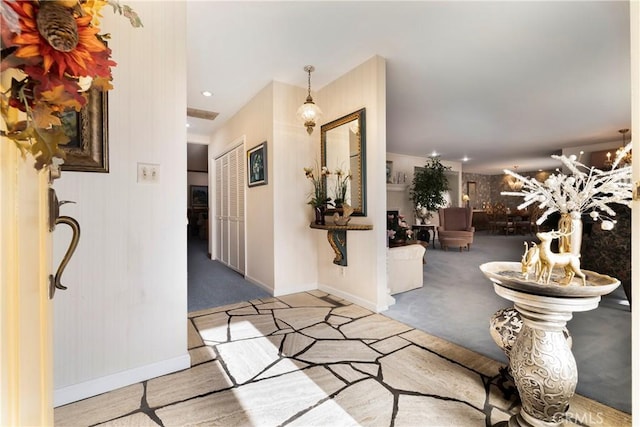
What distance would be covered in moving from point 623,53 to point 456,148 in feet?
15.1

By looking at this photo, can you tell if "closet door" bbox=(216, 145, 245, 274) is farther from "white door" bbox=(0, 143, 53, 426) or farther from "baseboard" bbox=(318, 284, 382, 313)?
"white door" bbox=(0, 143, 53, 426)

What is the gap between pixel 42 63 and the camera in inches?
16.8

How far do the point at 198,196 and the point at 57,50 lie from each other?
11.1 metres

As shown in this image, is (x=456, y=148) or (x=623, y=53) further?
(x=456, y=148)

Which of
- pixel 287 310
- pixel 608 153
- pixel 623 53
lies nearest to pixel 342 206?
pixel 287 310

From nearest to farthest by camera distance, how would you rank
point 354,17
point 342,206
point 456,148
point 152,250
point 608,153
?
1. point 152,250
2. point 354,17
3. point 342,206
4. point 608,153
5. point 456,148

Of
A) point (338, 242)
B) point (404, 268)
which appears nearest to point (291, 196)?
point (338, 242)

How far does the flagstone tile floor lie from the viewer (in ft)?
4.54

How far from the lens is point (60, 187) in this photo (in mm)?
1496

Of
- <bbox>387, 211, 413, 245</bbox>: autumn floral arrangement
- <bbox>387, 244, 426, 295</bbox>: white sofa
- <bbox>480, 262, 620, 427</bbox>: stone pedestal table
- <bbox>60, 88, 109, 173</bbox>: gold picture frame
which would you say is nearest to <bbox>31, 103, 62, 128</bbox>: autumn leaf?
<bbox>60, 88, 109, 173</bbox>: gold picture frame

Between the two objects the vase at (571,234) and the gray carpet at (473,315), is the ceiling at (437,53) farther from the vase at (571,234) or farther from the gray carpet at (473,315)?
the gray carpet at (473,315)

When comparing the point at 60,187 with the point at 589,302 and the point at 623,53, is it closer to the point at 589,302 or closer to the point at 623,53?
the point at 589,302

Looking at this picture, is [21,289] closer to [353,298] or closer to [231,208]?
[353,298]

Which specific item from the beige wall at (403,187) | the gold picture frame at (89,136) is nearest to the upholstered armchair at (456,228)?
the beige wall at (403,187)
